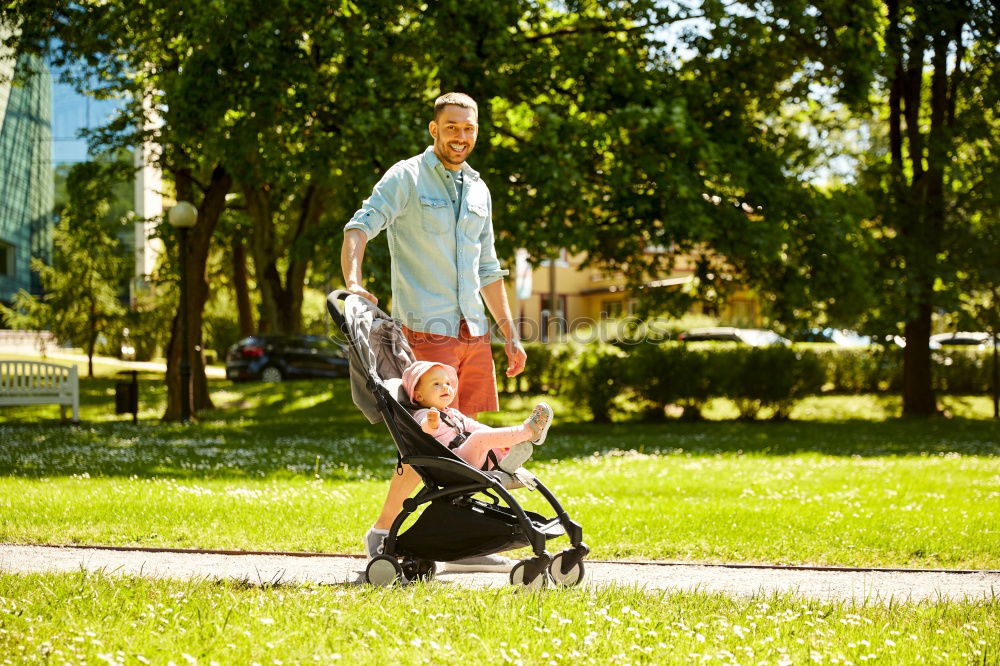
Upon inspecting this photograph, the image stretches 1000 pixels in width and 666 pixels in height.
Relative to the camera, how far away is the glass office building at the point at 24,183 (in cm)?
4306

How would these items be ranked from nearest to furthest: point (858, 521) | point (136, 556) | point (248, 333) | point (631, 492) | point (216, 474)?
point (136, 556) < point (858, 521) < point (631, 492) < point (216, 474) < point (248, 333)

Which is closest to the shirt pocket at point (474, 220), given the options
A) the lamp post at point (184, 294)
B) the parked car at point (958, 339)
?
the lamp post at point (184, 294)

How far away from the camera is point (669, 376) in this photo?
1897 centimetres

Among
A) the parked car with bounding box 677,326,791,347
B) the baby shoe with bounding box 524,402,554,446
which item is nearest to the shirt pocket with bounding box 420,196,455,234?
the baby shoe with bounding box 524,402,554,446

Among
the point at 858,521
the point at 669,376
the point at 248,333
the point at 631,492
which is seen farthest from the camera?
the point at 248,333

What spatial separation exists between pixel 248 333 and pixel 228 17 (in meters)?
16.8

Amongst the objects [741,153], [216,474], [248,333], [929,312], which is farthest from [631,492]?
[248,333]

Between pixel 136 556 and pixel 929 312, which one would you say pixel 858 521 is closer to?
pixel 136 556

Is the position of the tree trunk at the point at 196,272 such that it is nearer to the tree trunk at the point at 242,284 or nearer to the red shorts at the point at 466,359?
the tree trunk at the point at 242,284

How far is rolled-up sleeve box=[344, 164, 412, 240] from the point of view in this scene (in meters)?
5.50

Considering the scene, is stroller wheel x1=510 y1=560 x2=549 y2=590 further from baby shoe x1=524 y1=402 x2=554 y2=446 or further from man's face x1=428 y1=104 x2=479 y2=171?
man's face x1=428 y1=104 x2=479 y2=171

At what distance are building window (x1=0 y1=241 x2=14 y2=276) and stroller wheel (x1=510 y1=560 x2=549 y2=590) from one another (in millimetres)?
45293

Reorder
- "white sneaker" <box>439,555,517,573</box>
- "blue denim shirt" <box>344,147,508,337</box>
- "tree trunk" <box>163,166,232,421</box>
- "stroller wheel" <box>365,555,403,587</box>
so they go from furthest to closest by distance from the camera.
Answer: "tree trunk" <box>163,166,232,421</box> < "blue denim shirt" <box>344,147,508,337</box> < "white sneaker" <box>439,555,517,573</box> < "stroller wheel" <box>365,555,403,587</box>

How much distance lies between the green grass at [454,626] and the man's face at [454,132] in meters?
2.29
